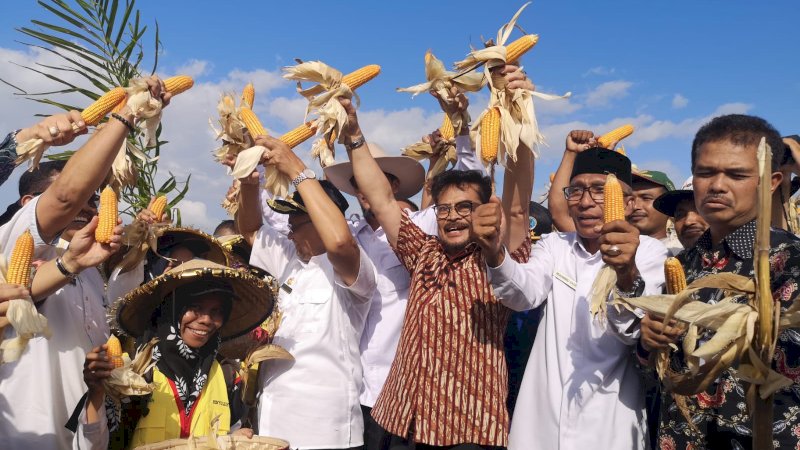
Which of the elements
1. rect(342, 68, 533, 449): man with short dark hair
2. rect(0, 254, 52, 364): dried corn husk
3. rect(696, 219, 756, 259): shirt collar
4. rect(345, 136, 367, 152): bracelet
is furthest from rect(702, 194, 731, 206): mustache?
rect(0, 254, 52, 364): dried corn husk

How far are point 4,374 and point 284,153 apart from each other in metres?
2.09

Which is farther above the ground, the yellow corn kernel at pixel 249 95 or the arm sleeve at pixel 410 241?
the yellow corn kernel at pixel 249 95

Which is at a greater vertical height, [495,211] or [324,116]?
[324,116]

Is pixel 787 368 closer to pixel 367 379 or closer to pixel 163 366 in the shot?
pixel 367 379

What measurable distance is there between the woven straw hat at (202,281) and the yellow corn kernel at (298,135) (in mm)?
1005

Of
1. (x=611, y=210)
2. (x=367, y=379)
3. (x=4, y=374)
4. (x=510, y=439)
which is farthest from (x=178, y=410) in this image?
(x=611, y=210)

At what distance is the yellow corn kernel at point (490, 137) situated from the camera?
365cm

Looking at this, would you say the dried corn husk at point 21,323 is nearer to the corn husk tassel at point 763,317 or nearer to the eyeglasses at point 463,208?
the eyeglasses at point 463,208

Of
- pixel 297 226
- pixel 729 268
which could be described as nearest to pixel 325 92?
pixel 297 226

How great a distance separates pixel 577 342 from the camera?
355cm

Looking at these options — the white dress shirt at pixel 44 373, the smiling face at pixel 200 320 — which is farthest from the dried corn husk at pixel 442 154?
the white dress shirt at pixel 44 373

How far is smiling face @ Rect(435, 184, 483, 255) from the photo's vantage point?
12.6 feet

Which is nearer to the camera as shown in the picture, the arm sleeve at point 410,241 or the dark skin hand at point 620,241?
the dark skin hand at point 620,241

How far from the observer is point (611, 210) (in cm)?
289
